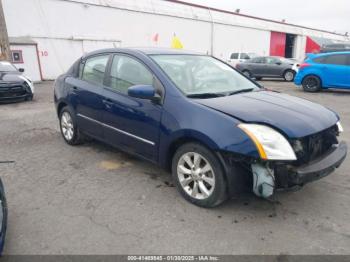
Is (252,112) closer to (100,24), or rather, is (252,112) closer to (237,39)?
(100,24)

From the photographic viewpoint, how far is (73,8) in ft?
58.7

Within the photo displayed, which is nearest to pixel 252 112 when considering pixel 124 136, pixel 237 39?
pixel 124 136

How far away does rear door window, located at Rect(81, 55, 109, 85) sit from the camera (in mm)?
4324

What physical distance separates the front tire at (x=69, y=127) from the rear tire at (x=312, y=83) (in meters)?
9.59

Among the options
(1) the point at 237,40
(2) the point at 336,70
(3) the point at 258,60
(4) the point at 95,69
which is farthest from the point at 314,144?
(1) the point at 237,40

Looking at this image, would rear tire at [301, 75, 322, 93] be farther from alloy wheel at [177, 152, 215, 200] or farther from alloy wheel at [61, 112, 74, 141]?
alloy wheel at [177, 152, 215, 200]

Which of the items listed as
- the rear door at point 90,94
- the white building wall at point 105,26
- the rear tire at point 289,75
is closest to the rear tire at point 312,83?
Answer: the rear tire at point 289,75

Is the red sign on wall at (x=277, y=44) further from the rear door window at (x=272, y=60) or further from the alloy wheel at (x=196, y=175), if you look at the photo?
the alloy wheel at (x=196, y=175)

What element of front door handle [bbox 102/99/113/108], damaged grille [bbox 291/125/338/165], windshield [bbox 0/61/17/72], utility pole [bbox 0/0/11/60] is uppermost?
utility pole [bbox 0/0/11/60]

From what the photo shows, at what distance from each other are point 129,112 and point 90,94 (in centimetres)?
99

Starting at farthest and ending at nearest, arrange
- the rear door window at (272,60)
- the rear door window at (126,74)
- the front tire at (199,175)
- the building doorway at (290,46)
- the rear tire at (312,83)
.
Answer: the building doorway at (290,46) < the rear door window at (272,60) < the rear tire at (312,83) < the rear door window at (126,74) < the front tire at (199,175)

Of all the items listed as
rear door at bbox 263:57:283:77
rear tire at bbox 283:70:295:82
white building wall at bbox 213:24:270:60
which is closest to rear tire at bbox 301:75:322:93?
rear tire at bbox 283:70:295:82

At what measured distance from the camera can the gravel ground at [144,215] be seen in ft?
8.59

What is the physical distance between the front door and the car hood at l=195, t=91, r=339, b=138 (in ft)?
2.17
